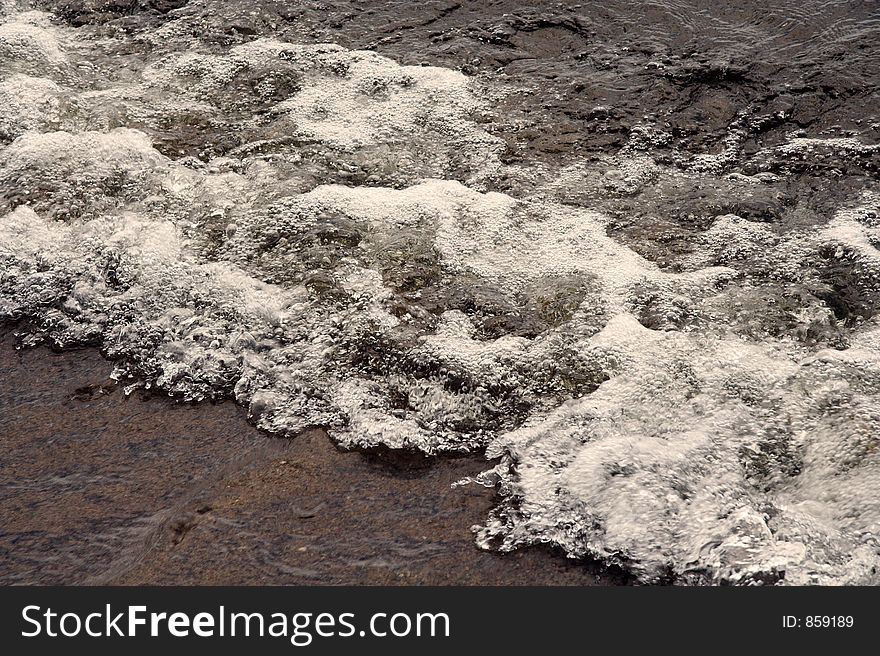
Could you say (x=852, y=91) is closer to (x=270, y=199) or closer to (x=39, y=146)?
(x=270, y=199)

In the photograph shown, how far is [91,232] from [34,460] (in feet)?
3.66

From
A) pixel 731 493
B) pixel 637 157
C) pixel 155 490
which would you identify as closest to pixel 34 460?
pixel 155 490

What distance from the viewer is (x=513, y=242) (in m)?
3.11

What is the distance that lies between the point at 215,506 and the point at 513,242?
4.87ft

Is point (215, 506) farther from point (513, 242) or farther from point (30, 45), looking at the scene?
point (30, 45)

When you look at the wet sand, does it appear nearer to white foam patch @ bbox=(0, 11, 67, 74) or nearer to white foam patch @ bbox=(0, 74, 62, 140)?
white foam patch @ bbox=(0, 74, 62, 140)

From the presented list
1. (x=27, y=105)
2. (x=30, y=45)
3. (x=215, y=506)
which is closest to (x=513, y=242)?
(x=215, y=506)

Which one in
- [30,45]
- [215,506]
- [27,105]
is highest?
[30,45]

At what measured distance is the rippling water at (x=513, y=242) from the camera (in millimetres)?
2309

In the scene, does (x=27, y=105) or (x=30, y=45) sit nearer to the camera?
(x=27, y=105)

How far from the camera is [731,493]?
223cm

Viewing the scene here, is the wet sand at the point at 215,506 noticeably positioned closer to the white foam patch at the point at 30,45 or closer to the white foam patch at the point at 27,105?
the white foam patch at the point at 27,105

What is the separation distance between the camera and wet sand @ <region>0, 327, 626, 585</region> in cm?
210

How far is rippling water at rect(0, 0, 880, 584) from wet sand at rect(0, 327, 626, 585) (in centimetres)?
10
